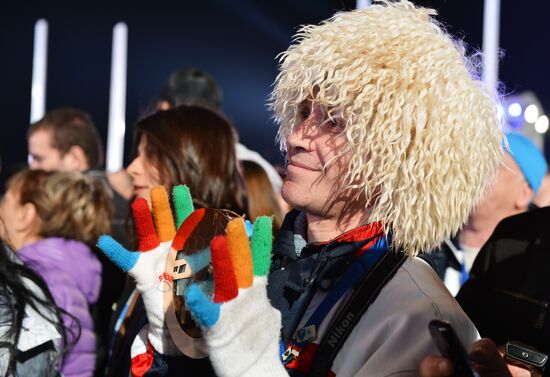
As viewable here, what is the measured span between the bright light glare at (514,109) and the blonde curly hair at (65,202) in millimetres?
2019

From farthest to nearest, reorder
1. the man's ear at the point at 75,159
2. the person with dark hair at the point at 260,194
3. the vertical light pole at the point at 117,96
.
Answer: the vertical light pole at the point at 117,96
the man's ear at the point at 75,159
the person with dark hair at the point at 260,194

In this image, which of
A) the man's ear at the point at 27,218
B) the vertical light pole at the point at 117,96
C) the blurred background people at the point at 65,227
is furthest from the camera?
the vertical light pole at the point at 117,96

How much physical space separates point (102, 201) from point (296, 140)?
1.71 meters

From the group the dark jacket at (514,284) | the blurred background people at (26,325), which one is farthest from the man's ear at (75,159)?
the dark jacket at (514,284)

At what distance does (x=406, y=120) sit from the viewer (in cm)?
Answer: 143

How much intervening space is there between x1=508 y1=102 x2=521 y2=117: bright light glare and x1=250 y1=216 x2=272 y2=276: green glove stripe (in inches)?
111

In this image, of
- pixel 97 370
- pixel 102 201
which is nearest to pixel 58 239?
pixel 102 201

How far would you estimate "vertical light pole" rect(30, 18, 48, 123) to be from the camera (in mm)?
6754

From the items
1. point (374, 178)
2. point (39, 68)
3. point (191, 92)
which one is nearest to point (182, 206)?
point (374, 178)

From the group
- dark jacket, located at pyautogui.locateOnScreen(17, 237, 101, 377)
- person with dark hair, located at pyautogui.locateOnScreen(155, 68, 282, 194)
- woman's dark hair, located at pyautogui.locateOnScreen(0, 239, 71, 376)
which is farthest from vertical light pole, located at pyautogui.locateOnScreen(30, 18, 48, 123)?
woman's dark hair, located at pyautogui.locateOnScreen(0, 239, 71, 376)

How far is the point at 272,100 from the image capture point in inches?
69.9

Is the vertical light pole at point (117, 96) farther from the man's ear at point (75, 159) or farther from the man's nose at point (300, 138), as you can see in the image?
the man's nose at point (300, 138)

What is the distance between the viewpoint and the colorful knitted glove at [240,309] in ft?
4.01

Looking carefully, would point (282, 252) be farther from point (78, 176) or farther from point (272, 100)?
point (78, 176)
